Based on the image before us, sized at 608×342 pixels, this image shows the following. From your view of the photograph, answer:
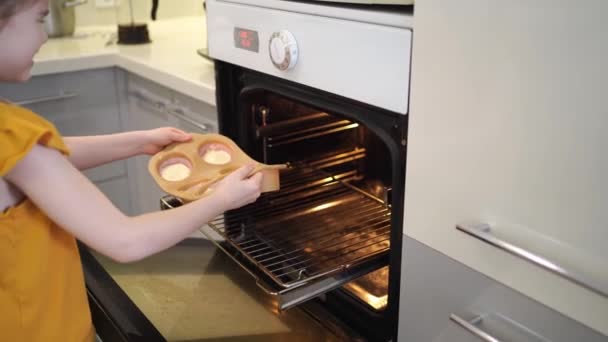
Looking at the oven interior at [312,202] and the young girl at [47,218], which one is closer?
the young girl at [47,218]

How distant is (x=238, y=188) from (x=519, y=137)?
1.20 ft

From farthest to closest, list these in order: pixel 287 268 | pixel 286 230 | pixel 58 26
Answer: pixel 58 26 < pixel 286 230 < pixel 287 268

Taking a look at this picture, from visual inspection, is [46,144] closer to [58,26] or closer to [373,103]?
[373,103]

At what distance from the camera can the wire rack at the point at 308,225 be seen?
3.46 ft

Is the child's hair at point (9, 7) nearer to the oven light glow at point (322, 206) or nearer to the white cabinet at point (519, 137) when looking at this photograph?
the white cabinet at point (519, 137)

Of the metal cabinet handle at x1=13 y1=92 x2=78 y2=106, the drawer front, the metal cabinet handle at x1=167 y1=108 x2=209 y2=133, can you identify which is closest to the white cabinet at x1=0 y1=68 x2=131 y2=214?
the metal cabinet handle at x1=13 y1=92 x2=78 y2=106

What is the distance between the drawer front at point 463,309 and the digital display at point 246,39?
426mm

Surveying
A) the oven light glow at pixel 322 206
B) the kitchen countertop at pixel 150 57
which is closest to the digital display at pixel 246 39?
the kitchen countertop at pixel 150 57

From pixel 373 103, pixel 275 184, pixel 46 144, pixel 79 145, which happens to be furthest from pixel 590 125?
pixel 79 145

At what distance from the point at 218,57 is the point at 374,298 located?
0.52 meters

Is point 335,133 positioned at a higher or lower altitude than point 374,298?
higher

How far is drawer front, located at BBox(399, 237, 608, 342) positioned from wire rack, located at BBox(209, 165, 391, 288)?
0.10 meters

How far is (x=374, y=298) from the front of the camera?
1045mm

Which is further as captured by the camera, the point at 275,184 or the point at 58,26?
the point at 58,26
